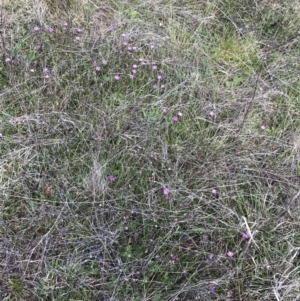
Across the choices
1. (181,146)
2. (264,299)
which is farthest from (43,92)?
(264,299)

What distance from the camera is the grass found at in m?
1.72

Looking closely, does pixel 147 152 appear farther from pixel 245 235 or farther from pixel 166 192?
pixel 245 235

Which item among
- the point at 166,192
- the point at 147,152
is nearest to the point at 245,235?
the point at 166,192

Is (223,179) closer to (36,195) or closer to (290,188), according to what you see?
(290,188)

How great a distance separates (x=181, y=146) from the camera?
2115 millimetres

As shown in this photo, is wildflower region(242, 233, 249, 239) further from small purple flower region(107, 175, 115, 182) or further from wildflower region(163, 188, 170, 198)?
small purple flower region(107, 175, 115, 182)

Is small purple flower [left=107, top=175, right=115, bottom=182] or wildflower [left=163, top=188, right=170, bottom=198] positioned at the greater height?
wildflower [left=163, top=188, right=170, bottom=198]

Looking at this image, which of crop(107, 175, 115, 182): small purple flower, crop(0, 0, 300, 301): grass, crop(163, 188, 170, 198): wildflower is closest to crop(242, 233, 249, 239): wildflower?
crop(0, 0, 300, 301): grass

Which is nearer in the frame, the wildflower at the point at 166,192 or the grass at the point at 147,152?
the grass at the point at 147,152

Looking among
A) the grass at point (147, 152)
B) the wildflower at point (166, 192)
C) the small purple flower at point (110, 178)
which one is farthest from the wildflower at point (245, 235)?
the small purple flower at point (110, 178)

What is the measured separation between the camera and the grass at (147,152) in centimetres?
172

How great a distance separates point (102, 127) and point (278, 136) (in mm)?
876

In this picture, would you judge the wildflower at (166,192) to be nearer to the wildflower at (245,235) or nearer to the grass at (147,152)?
the grass at (147,152)

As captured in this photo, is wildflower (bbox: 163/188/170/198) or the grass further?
wildflower (bbox: 163/188/170/198)
